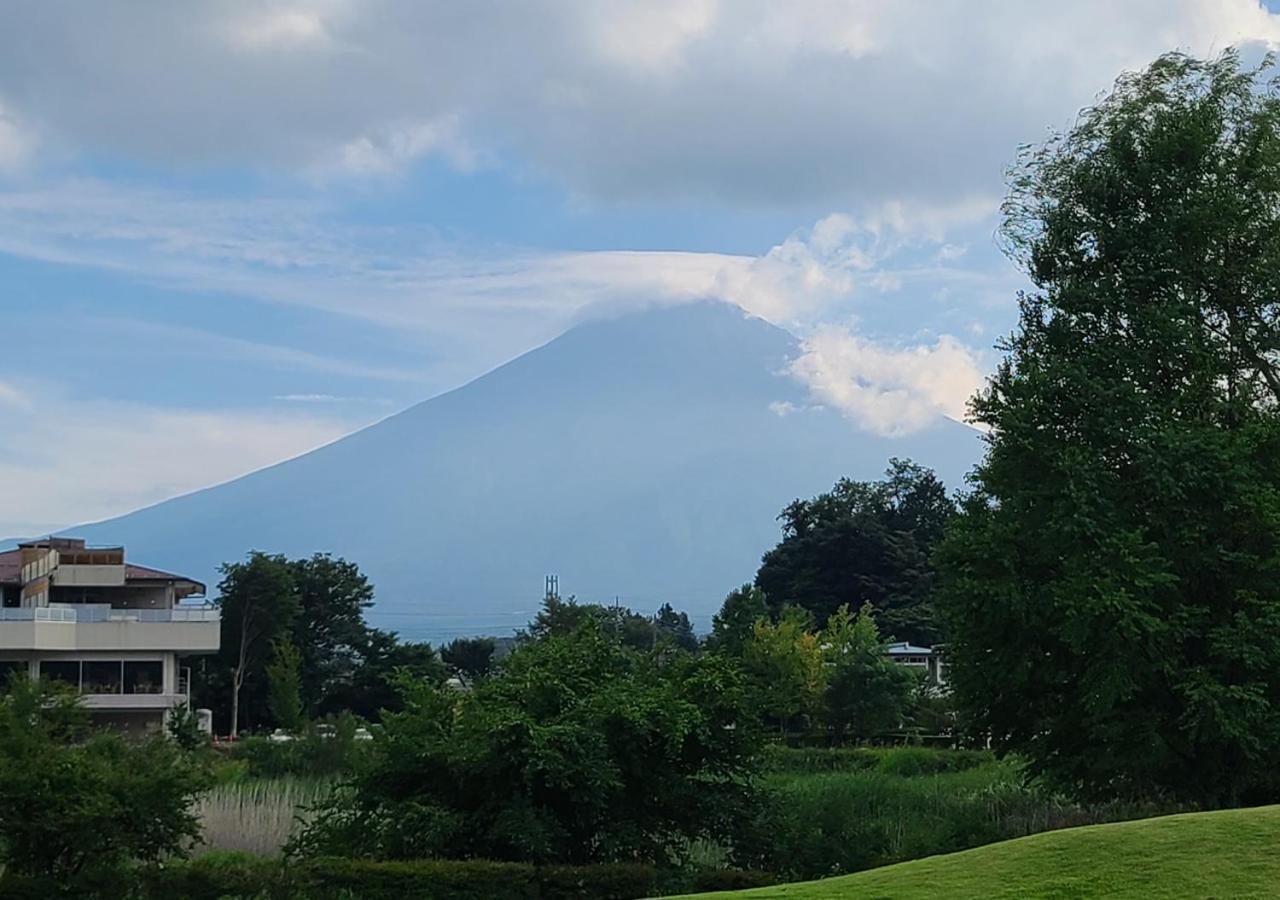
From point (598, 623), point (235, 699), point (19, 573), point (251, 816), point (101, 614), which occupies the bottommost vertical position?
point (251, 816)

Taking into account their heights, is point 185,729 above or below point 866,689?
below

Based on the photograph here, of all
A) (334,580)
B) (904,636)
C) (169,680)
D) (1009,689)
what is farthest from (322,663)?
(1009,689)

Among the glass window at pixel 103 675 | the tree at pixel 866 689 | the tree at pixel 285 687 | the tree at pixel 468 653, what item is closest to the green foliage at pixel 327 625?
the tree at pixel 285 687

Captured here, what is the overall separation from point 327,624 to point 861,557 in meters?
26.2

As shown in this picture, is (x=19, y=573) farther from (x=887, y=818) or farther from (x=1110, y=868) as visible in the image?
(x=1110, y=868)

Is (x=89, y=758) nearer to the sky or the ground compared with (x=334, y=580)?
nearer to the ground

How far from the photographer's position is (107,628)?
39.2 meters

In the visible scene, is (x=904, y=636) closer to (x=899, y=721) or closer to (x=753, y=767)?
(x=899, y=721)

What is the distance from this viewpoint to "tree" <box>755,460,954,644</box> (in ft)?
206

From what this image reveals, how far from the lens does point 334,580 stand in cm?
→ 5119

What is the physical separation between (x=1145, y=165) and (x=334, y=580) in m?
38.1

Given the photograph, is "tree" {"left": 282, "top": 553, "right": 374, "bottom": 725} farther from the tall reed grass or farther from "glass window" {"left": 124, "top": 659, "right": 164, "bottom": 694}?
the tall reed grass

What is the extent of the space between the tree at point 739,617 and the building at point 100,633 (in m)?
15.1

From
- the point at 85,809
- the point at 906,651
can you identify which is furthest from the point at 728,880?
the point at 906,651
